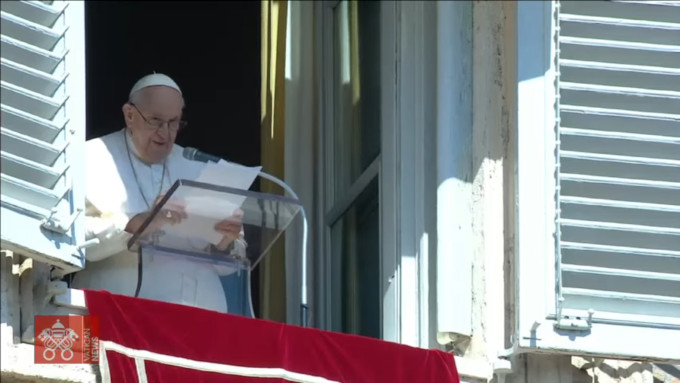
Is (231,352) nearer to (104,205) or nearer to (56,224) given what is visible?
(56,224)

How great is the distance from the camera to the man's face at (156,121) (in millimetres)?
7598

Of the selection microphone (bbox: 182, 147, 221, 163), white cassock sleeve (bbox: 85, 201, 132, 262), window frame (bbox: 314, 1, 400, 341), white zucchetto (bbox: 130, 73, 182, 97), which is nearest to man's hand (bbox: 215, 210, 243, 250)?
white cassock sleeve (bbox: 85, 201, 132, 262)

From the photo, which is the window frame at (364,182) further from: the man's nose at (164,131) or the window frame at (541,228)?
the man's nose at (164,131)

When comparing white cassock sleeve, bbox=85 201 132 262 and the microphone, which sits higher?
the microphone

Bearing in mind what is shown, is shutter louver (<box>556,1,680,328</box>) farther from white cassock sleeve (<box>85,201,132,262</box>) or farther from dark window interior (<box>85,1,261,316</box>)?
dark window interior (<box>85,1,261,316</box>)

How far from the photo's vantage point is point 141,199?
24.5 feet

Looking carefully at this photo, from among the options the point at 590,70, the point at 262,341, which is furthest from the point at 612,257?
the point at 262,341

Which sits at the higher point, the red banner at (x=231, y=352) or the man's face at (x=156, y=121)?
the man's face at (x=156, y=121)

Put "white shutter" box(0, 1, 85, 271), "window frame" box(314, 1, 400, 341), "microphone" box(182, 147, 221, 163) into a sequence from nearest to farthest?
"white shutter" box(0, 1, 85, 271) → "window frame" box(314, 1, 400, 341) → "microphone" box(182, 147, 221, 163)

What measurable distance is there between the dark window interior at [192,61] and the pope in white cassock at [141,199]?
322cm

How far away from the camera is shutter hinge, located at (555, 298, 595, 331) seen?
6.81 metres

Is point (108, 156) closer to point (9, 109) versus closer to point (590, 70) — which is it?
point (9, 109)

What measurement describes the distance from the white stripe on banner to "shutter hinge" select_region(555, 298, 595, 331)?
702 mm

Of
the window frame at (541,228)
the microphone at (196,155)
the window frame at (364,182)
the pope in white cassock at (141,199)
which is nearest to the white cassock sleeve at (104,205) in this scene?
the pope in white cassock at (141,199)
